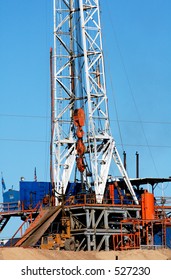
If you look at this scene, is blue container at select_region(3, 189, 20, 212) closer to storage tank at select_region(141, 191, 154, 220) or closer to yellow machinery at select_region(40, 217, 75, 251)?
yellow machinery at select_region(40, 217, 75, 251)

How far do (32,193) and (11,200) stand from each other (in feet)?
13.2

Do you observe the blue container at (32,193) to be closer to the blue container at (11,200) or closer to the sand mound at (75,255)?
the blue container at (11,200)

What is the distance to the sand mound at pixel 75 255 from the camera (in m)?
52.3

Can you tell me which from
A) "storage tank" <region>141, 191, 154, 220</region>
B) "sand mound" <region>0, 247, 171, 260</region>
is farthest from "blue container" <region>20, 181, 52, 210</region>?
"sand mound" <region>0, 247, 171, 260</region>

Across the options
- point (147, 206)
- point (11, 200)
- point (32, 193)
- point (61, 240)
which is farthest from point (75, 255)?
point (11, 200)

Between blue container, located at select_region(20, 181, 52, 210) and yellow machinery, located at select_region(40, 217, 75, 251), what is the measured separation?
582cm

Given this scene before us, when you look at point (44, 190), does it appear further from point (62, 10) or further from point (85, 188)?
point (62, 10)

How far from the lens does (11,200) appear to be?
248 feet

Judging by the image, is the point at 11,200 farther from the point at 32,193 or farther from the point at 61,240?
the point at 61,240

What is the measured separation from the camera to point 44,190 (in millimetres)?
73000

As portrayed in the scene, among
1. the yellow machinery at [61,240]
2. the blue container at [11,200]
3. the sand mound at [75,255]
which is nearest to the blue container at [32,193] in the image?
the blue container at [11,200]

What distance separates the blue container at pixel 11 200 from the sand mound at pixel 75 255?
14771 millimetres

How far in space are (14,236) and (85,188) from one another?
693 cm
